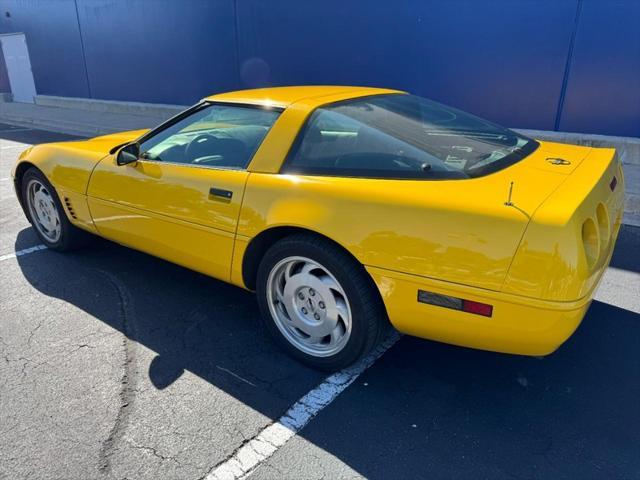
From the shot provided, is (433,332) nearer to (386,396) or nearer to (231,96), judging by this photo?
(386,396)

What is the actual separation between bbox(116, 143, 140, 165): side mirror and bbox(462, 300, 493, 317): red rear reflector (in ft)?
7.56

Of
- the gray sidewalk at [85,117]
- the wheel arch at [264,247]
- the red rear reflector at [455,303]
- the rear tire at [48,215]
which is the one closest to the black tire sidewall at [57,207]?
the rear tire at [48,215]

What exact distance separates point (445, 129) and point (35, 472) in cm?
Answer: 261

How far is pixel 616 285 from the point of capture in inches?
139

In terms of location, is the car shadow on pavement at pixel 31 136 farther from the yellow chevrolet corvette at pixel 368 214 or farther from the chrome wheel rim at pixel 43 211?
the yellow chevrolet corvette at pixel 368 214

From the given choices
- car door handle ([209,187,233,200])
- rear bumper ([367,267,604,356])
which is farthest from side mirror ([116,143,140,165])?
rear bumper ([367,267,604,356])

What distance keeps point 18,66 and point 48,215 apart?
54.0 ft

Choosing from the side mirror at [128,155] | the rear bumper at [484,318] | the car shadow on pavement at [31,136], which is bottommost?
the car shadow on pavement at [31,136]

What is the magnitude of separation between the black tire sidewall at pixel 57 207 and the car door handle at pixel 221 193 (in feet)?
5.85

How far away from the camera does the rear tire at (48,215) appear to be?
3.99 metres

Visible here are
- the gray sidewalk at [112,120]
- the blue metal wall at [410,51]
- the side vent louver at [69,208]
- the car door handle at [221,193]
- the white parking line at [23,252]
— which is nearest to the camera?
the car door handle at [221,193]

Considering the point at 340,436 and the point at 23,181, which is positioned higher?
the point at 23,181

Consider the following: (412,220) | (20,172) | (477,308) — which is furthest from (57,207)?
(477,308)

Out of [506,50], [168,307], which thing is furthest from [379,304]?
[506,50]
